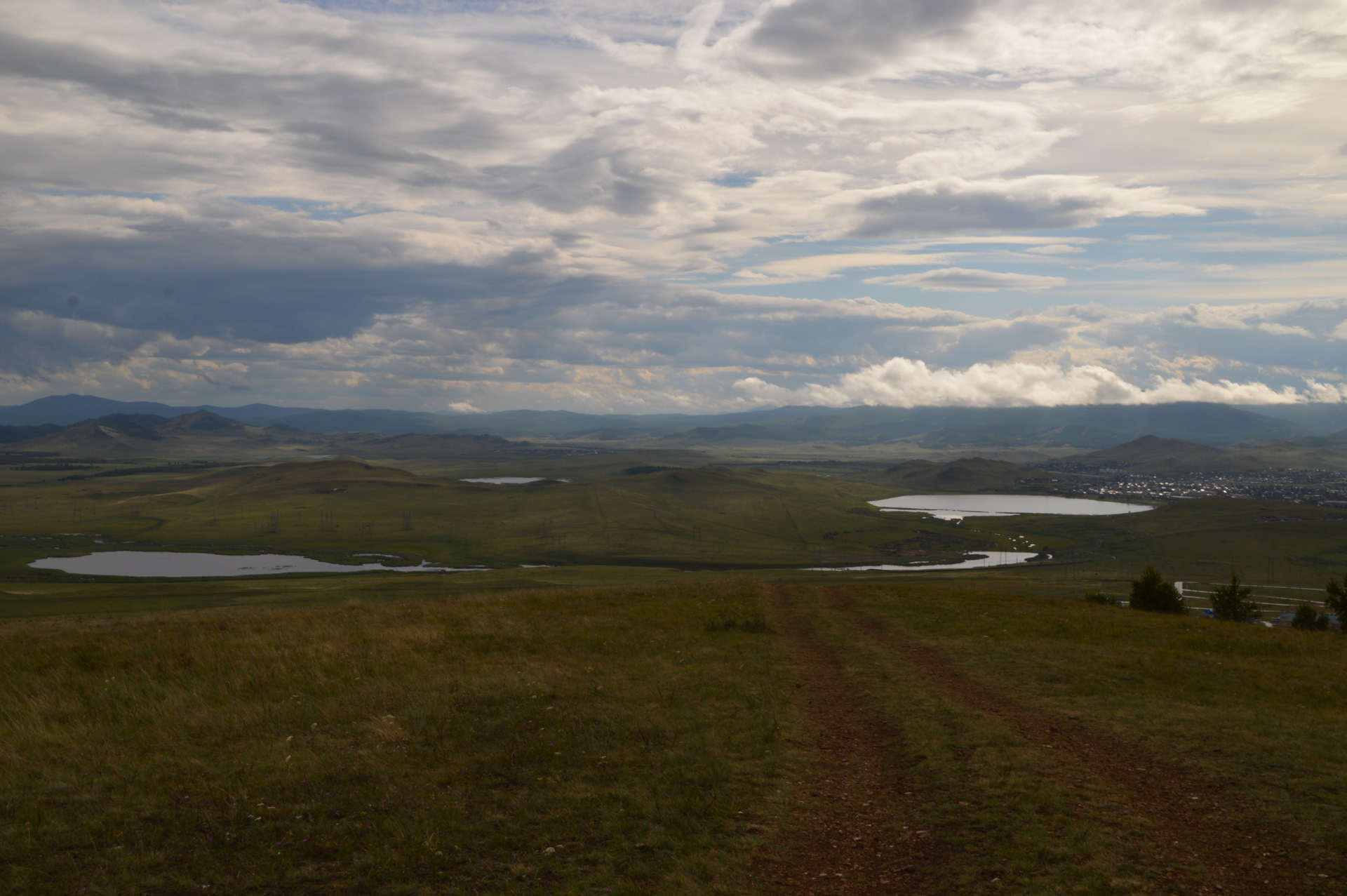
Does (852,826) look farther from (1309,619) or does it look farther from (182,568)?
(182,568)

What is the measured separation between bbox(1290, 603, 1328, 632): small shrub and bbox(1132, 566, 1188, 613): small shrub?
209 inches

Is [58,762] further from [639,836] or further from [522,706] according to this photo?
[639,836]

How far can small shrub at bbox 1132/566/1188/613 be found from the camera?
44.0m

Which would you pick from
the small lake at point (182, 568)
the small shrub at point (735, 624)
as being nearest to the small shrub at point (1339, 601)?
the small shrub at point (735, 624)

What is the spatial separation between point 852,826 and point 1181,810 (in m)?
6.03

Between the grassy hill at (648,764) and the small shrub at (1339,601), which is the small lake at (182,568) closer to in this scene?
the small shrub at (1339,601)

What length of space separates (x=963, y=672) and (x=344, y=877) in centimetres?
1929

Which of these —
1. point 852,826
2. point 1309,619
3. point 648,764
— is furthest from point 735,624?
point 1309,619

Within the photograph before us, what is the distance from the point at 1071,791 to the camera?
14.5 m

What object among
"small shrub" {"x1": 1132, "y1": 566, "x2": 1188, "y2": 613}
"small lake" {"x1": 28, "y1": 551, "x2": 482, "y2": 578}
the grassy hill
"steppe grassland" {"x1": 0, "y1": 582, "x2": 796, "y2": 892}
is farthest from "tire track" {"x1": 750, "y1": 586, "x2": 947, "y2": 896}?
"small lake" {"x1": 28, "y1": 551, "x2": 482, "y2": 578}

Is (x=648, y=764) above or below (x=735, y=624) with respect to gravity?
above

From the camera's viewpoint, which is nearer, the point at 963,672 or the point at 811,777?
the point at 811,777

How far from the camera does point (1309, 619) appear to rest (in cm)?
4275

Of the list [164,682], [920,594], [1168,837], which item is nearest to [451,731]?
[164,682]
